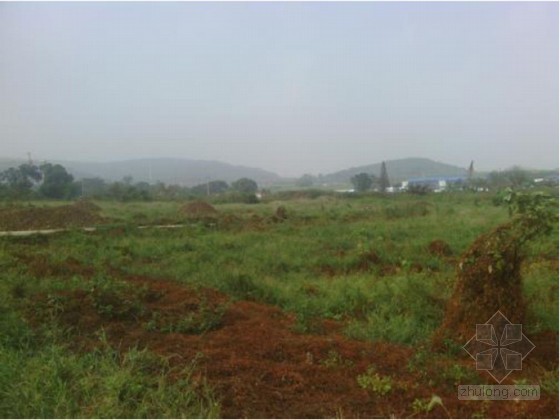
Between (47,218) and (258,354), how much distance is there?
13.6 metres

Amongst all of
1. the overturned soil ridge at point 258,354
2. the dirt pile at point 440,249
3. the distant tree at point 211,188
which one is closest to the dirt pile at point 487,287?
the overturned soil ridge at point 258,354

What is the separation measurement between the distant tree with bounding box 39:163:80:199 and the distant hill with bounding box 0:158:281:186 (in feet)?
1.27

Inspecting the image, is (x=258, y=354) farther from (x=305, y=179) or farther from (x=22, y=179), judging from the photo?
(x=305, y=179)

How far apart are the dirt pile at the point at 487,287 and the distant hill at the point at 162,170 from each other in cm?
1346

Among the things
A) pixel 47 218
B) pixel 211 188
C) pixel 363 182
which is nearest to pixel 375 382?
pixel 47 218

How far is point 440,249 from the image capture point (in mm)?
8562

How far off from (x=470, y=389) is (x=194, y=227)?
10.5 m

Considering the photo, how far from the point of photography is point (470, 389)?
10.0 feet

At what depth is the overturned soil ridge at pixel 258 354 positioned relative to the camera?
284 centimetres

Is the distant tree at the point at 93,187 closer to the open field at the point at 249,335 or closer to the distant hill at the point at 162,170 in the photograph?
the distant hill at the point at 162,170

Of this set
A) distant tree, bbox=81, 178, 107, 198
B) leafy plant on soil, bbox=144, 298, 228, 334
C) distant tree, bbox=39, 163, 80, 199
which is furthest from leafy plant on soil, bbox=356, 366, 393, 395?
distant tree, bbox=81, 178, 107, 198

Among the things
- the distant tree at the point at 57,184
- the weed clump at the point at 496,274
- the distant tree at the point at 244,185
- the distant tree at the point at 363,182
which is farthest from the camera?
the distant tree at the point at 363,182

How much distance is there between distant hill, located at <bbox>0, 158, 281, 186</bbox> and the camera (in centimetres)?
2219

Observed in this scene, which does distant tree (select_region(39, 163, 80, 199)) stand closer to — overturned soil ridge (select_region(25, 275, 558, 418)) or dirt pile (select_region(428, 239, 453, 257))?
overturned soil ridge (select_region(25, 275, 558, 418))
